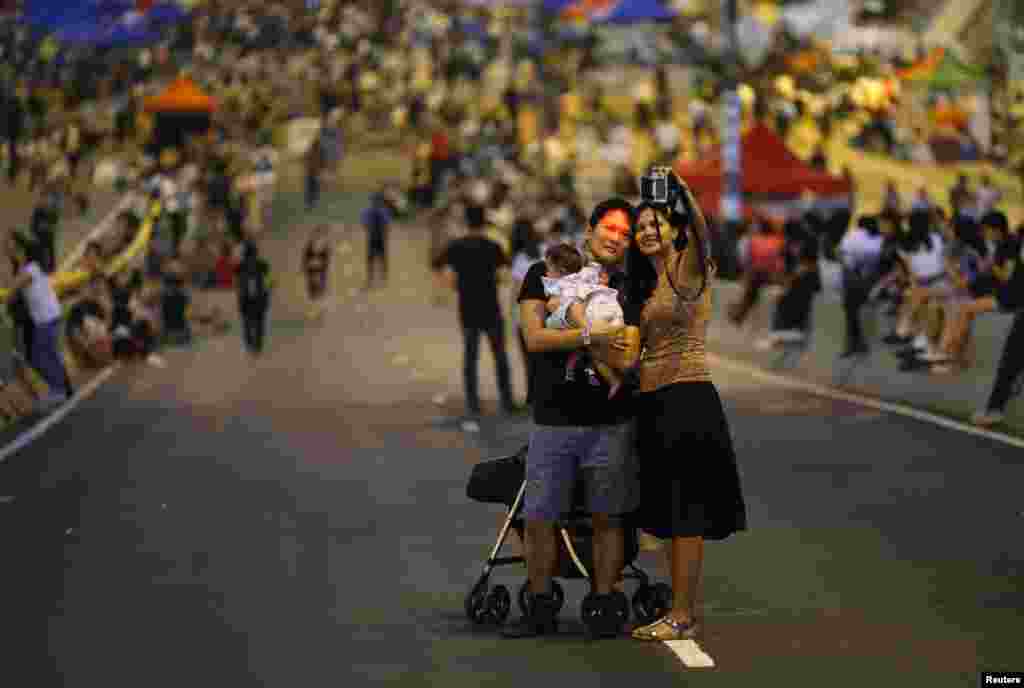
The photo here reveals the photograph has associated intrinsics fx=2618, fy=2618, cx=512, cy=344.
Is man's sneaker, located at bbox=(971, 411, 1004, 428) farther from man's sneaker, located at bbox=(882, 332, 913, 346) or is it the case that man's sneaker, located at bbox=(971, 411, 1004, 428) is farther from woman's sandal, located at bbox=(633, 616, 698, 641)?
woman's sandal, located at bbox=(633, 616, 698, 641)

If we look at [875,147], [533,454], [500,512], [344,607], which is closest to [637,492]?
[533,454]

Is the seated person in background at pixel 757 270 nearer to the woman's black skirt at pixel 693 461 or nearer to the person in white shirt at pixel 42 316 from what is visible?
the person in white shirt at pixel 42 316

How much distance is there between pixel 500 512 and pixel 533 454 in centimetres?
524

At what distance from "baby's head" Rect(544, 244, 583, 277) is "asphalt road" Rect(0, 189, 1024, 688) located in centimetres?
155

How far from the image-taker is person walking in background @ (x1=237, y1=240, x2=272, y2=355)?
35969mm

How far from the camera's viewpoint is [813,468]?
18484mm

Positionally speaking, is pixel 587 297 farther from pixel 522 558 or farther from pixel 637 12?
pixel 637 12

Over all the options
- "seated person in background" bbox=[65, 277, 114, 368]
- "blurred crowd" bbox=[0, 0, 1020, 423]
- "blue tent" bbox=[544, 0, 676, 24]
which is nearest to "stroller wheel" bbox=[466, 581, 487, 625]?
"blurred crowd" bbox=[0, 0, 1020, 423]

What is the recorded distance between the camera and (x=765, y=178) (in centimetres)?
4572

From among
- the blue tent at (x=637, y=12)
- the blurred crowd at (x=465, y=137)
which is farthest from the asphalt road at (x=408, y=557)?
the blue tent at (x=637, y=12)

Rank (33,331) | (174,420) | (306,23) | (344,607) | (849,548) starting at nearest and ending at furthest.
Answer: (344,607) → (849,548) → (174,420) → (33,331) → (306,23)

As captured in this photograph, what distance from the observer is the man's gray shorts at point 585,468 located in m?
10.7

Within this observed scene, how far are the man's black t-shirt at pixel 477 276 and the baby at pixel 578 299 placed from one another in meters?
12.8

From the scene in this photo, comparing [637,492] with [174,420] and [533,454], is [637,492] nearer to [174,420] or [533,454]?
[533,454]
